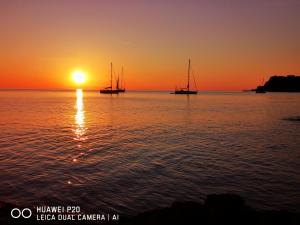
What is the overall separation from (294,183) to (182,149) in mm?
9951

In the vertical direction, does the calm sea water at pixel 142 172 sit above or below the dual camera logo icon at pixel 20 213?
below

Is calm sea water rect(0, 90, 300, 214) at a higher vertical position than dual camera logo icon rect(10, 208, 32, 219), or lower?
lower

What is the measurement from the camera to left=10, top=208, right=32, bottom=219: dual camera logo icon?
9760 millimetres

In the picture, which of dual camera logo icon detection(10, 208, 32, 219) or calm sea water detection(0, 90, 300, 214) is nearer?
dual camera logo icon detection(10, 208, 32, 219)

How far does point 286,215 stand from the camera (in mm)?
9422

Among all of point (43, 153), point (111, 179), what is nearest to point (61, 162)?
point (43, 153)

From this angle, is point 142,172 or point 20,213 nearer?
point 20,213

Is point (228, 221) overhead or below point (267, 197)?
overhead

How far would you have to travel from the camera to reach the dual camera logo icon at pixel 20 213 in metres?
9.76

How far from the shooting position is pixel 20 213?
1007 centimetres

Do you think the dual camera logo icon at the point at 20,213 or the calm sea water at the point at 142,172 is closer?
the dual camera logo icon at the point at 20,213

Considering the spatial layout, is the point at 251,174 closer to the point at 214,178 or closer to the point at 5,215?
the point at 214,178

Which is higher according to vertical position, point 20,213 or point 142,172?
point 20,213

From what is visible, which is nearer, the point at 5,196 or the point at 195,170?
the point at 5,196
